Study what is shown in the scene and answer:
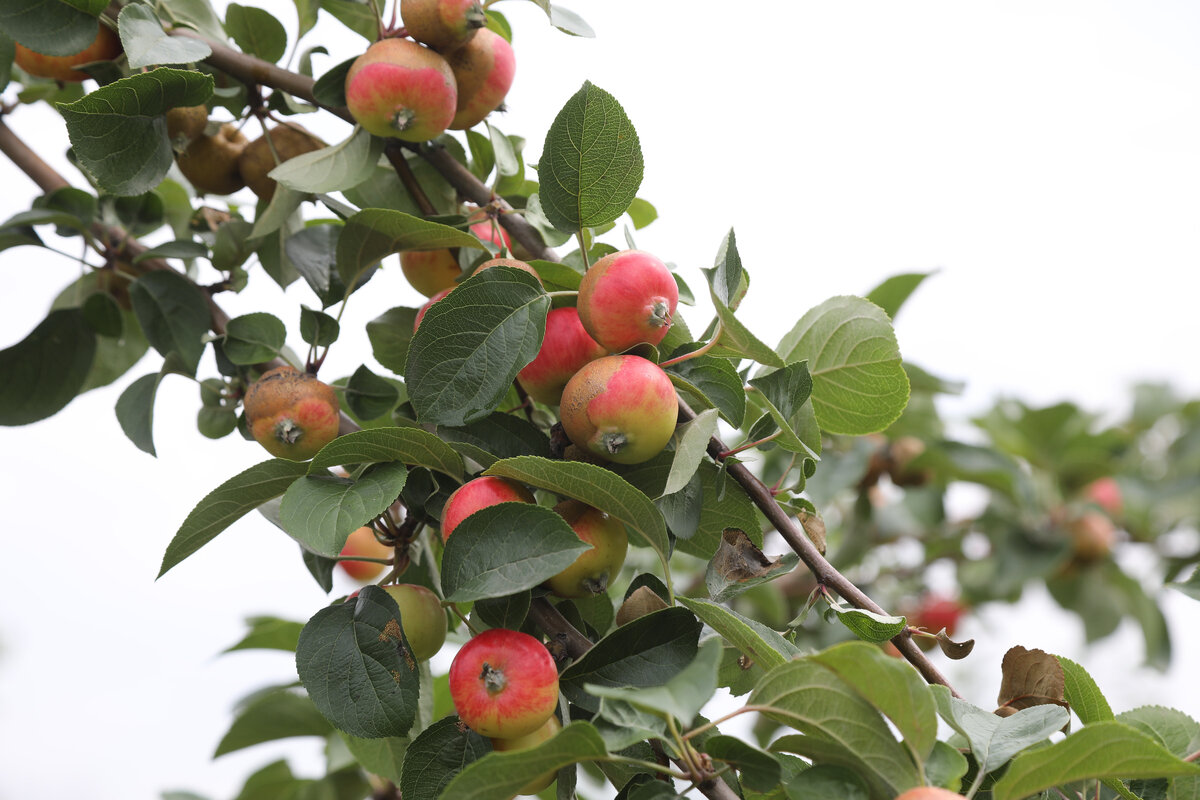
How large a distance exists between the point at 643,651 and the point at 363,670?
0.20m

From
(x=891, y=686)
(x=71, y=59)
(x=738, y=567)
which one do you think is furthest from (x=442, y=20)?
(x=891, y=686)

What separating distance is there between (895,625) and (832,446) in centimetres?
110

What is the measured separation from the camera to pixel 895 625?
645 mm

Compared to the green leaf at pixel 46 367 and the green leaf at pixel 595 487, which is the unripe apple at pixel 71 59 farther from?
the green leaf at pixel 595 487

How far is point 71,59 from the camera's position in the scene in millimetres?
944

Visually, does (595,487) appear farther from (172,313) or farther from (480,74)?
(172,313)

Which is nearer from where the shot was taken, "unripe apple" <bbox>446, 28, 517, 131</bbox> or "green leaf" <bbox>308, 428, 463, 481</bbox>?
"green leaf" <bbox>308, 428, 463, 481</bbox>

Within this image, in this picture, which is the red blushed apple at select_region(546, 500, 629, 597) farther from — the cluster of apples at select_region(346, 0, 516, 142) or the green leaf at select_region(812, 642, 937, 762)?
the cluster of apples at select_region(346, 0, 516, 142)

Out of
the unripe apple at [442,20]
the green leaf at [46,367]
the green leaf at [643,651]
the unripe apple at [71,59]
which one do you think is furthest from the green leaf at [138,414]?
the green leaf at [643,651]

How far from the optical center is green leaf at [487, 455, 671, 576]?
0.61 meters

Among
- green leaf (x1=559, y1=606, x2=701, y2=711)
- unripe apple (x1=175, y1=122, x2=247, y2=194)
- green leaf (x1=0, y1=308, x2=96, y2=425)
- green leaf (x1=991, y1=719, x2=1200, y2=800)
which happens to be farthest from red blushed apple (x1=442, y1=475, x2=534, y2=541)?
green leaf (x1=0, y1=308, x2=96, y2=425)

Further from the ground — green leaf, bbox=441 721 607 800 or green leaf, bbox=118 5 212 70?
green leaf, bbox=118 5 212 70

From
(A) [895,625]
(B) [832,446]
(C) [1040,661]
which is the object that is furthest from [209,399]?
(B) [832,446]

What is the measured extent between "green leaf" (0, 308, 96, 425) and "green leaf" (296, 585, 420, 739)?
0.61 meters
